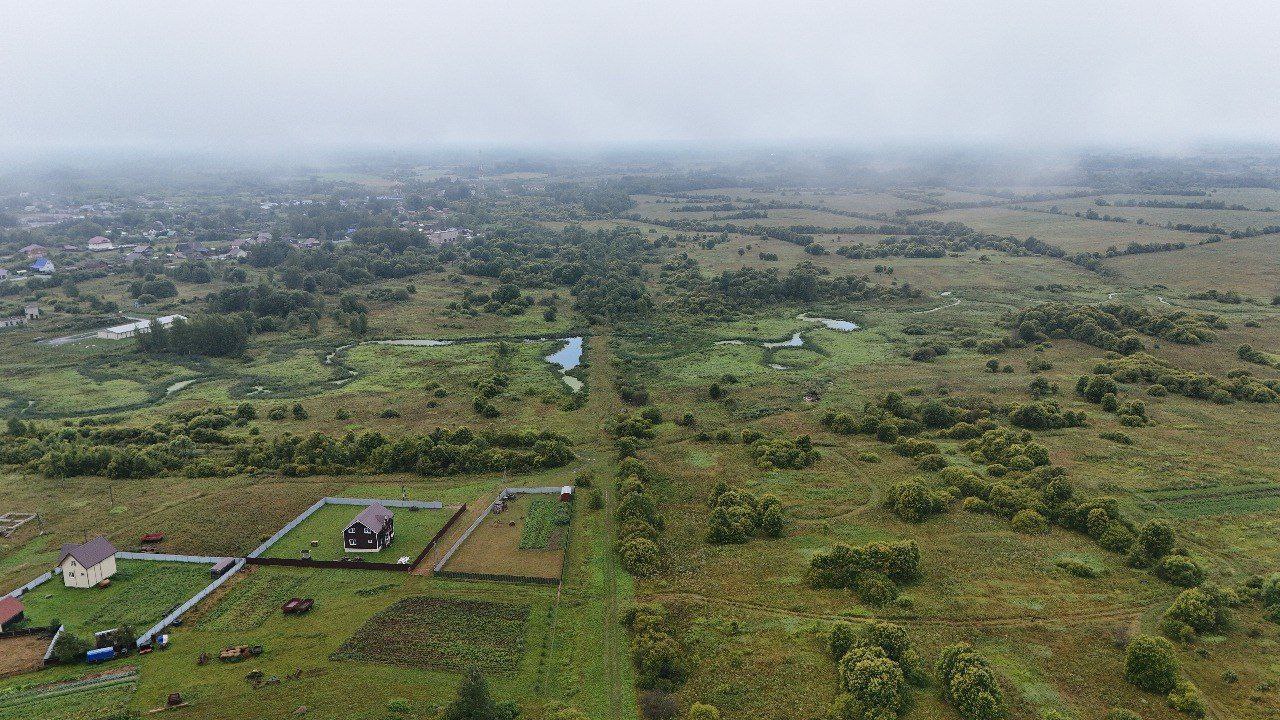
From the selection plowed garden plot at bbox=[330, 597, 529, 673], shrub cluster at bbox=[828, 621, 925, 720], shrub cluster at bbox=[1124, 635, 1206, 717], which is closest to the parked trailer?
plowed garden plot at bbox=[330, 597, 529, 673]

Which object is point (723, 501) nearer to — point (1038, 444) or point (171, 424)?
point (1038, 444)

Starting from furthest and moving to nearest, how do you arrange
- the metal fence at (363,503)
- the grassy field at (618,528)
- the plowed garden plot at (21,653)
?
1. the metal fence at (363,503)
2. the plowed garden plot at (21,653)
3. the grassy field at (618,528)

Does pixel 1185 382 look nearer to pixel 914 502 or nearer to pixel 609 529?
pixel 914 502

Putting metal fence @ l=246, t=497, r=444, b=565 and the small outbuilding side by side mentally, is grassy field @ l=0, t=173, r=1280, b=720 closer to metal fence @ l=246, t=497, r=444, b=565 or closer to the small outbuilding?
metal fence @ l=246, t=497, r=444, b=565

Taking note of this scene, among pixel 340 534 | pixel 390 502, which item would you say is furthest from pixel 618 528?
pixel 340 534

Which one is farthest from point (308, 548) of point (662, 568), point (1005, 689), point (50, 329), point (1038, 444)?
point (50, 329)

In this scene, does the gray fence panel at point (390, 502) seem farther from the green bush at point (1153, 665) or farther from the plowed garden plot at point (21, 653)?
the green bush at point (1153, 665)

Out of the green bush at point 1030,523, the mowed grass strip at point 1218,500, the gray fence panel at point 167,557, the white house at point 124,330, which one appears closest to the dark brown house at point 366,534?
the gray fence panel at point 167,557
